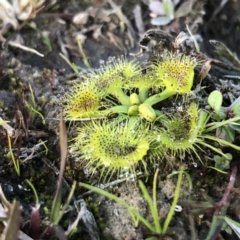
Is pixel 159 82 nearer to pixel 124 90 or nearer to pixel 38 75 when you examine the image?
pixel 124 90

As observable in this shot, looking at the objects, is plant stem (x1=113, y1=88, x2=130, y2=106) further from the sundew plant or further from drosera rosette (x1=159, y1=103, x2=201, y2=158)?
drosera rosette (x1=159, y1=103, x2=201, y2=158)

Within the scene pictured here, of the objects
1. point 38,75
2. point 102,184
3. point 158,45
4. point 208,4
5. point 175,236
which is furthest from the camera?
point 208,4

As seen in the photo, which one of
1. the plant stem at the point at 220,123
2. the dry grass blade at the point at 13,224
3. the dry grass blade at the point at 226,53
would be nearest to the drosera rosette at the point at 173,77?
the plant stem at the point at 220,123

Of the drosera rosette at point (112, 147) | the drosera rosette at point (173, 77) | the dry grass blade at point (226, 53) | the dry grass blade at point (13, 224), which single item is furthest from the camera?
the dry grass blade at point (226, 53)

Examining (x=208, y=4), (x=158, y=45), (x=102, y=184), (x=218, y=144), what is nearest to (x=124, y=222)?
(x=102, y=184)

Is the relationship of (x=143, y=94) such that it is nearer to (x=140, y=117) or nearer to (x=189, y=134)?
(x=140, y=117)

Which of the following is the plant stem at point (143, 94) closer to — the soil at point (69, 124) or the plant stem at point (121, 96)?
the plant stem at point (121, 96)
